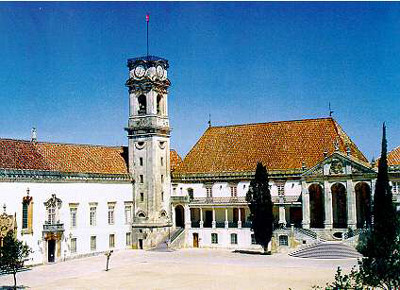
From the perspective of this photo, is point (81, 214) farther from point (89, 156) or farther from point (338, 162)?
point (338, 162)

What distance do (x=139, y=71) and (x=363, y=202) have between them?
88.6 feet

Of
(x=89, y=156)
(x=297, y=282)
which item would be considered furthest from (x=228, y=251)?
(x=297, y=282)

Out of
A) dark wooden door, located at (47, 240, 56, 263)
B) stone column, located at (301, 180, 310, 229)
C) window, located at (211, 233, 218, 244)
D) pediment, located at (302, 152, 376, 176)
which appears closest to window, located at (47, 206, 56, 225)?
dark wooden door, located at (47, 240, 56, 263)

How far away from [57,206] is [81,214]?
3.16m

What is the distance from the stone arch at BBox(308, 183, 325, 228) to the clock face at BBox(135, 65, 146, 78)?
842 inches

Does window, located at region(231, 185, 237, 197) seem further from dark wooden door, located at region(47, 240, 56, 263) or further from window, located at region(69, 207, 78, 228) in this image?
dark wooden door, located at region(47, 240, 56, 263)

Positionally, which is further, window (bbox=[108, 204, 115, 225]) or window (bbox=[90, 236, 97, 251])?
window (bbox=[108, 204, 115, 225])

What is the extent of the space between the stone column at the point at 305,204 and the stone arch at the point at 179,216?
14265 millimetres

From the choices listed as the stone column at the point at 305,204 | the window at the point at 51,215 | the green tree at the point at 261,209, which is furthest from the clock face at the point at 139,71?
the stone column at the point at 305,204

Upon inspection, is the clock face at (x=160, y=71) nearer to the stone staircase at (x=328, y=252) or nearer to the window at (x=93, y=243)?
the window at (x=93, y=243)

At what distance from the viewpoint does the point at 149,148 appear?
6259 cm

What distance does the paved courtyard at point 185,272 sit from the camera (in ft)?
130

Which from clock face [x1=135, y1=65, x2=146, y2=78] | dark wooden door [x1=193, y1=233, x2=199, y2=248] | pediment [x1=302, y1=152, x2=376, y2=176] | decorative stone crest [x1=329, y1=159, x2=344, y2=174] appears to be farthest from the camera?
dark wooden door [x1=193, y1=233, x2=199, y2=248]

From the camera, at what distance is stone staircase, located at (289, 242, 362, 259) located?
52094 mm
